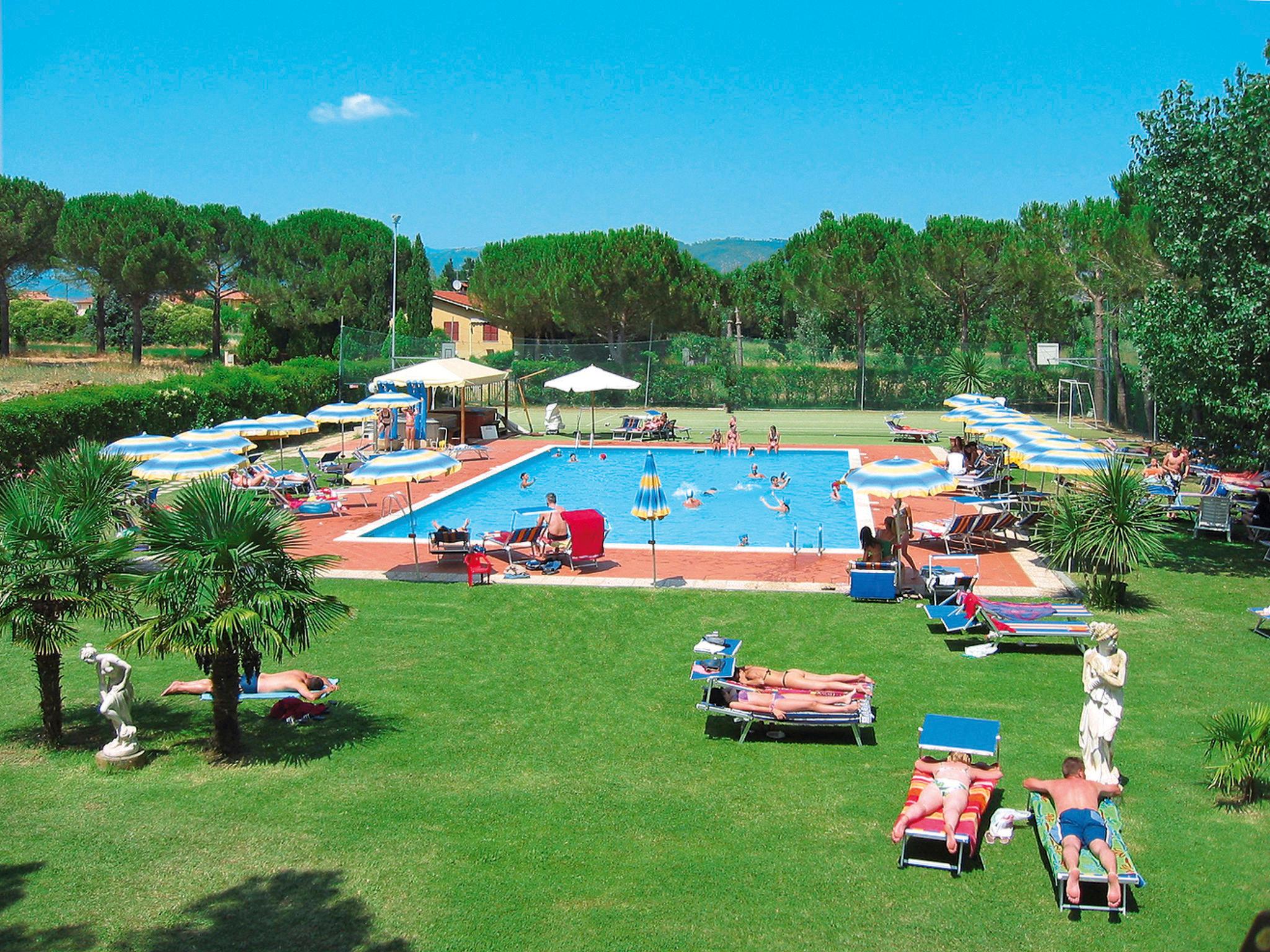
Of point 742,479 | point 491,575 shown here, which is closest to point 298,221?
point 742,479

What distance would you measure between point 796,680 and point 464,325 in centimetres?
6217

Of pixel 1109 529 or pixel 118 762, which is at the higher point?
pixel 1109 529

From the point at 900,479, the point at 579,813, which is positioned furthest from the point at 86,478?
the point at 900,479

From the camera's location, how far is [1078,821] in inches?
240

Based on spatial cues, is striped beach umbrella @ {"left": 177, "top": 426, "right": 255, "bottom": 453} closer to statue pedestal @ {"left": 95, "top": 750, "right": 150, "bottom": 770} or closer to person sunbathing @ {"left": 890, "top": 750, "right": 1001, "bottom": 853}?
statue pedestal @ {"left": 95, "top": 750, "right": 150, "bottom": 770}

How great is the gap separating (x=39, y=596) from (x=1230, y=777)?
857 centimetres

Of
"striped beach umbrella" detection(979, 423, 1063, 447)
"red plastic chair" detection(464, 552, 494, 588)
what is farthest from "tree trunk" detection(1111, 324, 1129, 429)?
"red plastic chair" detection(464, 552, 494, 588)

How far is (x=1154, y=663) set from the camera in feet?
33.7

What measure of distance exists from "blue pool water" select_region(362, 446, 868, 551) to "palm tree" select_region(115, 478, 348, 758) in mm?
8706

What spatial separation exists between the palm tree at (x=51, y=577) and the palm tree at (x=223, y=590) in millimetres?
526

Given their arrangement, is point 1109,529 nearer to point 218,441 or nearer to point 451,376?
point 218,441

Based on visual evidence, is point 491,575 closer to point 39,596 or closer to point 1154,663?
point 39,596

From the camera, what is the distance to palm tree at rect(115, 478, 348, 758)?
24.6 ft

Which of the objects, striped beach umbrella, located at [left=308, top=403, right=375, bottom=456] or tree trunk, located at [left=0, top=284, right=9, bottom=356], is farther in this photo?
tree trunk, located at [left=0, top=284, right=9, bottom=356]
